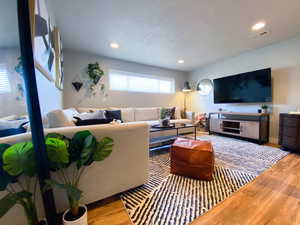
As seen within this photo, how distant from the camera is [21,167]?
0.75 metres

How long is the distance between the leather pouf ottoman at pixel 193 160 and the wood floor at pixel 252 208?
1.16 feet

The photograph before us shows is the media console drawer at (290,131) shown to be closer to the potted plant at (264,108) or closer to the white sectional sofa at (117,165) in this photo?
the potted plant at (264,108)

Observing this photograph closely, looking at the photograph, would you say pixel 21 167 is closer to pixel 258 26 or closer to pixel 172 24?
pixel 172 24

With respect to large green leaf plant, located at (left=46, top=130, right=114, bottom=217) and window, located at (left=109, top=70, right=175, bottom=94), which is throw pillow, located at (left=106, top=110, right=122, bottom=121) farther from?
large green leaf plant, located at (left=46, top=130, right=114, bottom=217)

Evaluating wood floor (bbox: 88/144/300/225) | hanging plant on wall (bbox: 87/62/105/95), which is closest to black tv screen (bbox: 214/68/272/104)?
wood floor (bbox: 88/144/300/225)

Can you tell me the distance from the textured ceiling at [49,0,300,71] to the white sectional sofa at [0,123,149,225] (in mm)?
1729

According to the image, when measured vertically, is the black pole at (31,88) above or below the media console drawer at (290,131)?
above

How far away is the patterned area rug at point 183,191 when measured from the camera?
1135mm

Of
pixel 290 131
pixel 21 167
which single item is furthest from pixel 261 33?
pixel 21 167

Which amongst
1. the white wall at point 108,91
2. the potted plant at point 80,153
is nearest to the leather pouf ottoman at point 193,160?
the potted plant at point 80,153

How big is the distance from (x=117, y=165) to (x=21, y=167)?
0.71 metres

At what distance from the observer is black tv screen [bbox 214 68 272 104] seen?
3141mm

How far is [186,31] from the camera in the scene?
8.29ft

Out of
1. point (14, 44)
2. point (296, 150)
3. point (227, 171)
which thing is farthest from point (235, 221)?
point (296, 150)
